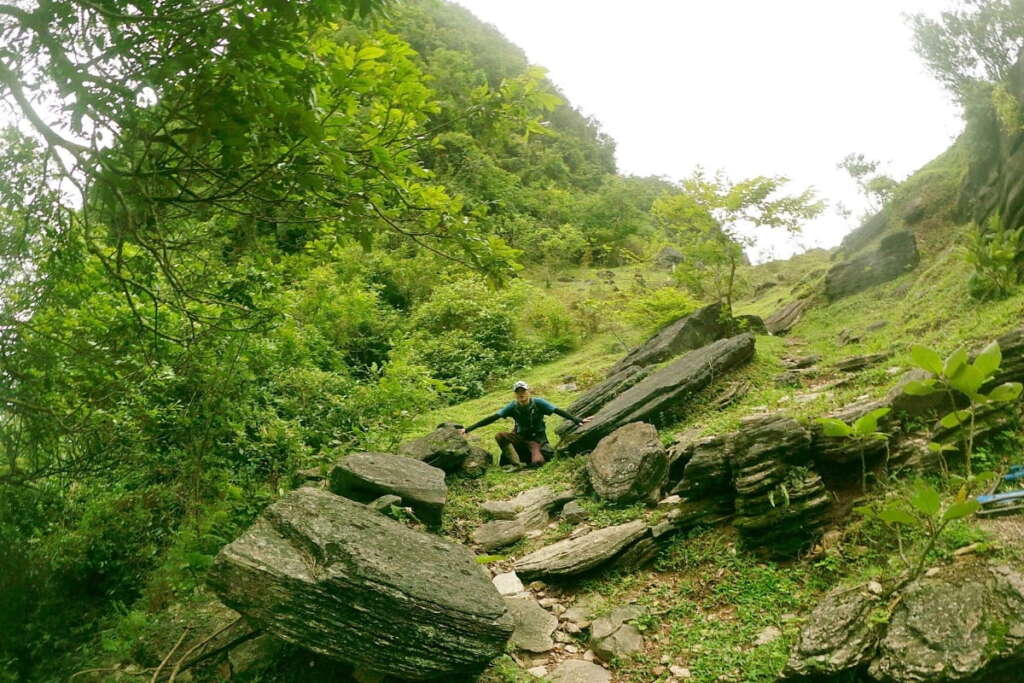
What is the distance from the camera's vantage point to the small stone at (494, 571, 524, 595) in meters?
5.07

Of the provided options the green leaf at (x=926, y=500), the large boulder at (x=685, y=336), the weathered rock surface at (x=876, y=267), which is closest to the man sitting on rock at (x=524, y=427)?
the large boulder at (x=685, y=336)

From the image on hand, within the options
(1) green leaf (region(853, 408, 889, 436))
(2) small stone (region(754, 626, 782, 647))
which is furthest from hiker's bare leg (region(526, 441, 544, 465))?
(1) green leaf (region(853, 408, 889, 436))

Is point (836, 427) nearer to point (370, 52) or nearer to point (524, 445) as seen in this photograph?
point (370, 52)

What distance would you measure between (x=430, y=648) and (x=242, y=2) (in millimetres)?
3548

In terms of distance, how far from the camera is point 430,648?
3.72 metres

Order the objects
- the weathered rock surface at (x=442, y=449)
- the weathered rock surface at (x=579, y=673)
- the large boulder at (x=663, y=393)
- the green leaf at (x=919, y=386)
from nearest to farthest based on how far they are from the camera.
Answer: the green leaf at (x=919, y=386) < the weathered rock surface at (x=579, y=673) < the weathered rock surface at (x=442, y=449) < the large boulder at (x=663, y=393)

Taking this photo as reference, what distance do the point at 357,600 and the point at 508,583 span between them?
1.82 m

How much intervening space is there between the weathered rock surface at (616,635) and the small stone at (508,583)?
84 centimetres

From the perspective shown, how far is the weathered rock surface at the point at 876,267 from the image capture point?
51.0ft

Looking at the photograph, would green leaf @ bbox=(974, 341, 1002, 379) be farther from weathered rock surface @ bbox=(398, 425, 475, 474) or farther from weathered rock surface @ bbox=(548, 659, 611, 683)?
weathered rock surface @ bbox=(398, 425, 475, 474)

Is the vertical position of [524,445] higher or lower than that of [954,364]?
lower

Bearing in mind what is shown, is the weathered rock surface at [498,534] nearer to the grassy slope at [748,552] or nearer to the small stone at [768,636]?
the grassy slope at [748,552]

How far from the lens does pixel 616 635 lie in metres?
4.27

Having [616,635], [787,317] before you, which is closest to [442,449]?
[616,635]
